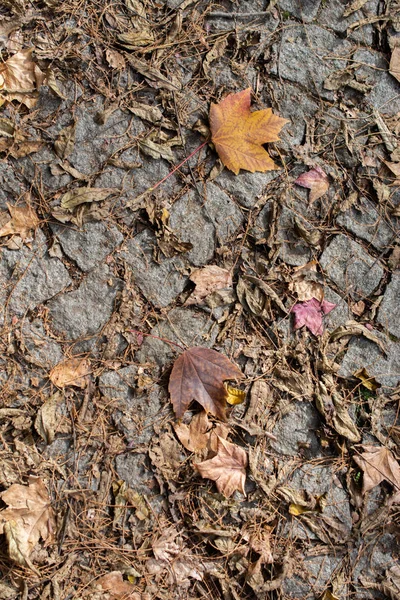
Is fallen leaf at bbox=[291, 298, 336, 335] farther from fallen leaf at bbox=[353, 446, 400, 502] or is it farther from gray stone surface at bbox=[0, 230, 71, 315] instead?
gray stone surface at bbox=[0, 230, 71, 315]

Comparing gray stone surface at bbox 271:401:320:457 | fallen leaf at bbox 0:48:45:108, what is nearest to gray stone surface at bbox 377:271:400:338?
gray stone surface at bbox 271:401:320:457

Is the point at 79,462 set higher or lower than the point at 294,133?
lower

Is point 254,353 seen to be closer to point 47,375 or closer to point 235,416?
point 235,416

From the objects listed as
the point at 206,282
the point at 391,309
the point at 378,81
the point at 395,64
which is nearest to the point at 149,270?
the point at 206,282

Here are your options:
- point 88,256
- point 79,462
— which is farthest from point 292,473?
point 88,256

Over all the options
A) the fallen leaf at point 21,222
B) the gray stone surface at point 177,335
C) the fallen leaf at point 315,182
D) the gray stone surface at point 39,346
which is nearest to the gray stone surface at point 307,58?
the fallen leaf at point 315,182
